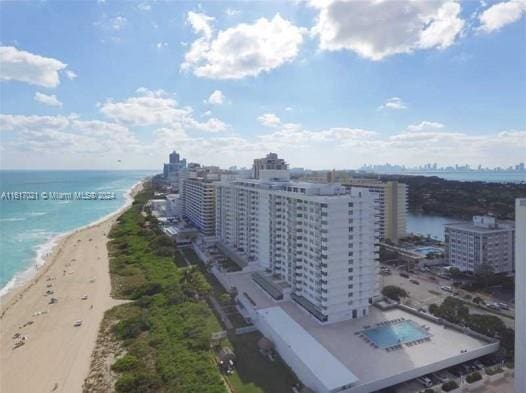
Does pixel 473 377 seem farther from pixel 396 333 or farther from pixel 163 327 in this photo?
pixel 163 327

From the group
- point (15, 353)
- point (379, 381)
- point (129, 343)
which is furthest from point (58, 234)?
point (379, 381)

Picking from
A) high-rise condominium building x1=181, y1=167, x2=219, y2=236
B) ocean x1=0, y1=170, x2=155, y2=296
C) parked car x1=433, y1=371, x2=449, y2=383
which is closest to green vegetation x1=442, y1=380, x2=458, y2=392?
parked car x1=433, y1=371, x2=449, y2=383

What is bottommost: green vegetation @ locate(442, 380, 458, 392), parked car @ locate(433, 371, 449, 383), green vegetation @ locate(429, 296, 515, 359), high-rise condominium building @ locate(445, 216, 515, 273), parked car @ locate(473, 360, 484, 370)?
parked car @ locate(433, 371, 449, 383)

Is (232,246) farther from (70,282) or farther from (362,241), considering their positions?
(362,241)

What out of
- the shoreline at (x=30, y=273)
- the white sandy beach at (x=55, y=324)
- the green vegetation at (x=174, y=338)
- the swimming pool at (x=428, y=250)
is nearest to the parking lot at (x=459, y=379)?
the green vegetation at (x=174, y=338)

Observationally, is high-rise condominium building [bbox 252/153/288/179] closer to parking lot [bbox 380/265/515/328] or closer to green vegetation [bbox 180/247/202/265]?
green vegetation [bbox 180/247/202/265]
